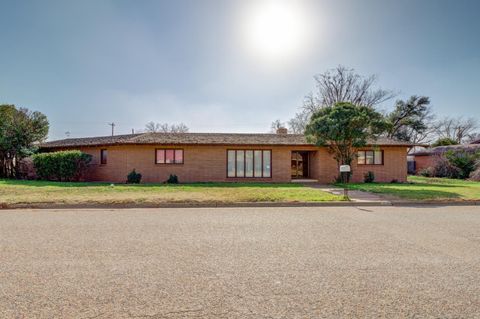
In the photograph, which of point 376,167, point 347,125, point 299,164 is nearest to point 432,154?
point 376,167

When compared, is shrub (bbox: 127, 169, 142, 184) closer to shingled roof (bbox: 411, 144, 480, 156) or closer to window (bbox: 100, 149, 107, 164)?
window (bbox: 100, 149, 107, 164)

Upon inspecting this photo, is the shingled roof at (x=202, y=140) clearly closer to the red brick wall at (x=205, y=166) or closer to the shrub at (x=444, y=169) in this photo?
the red brick wall at (x=205, y=166)

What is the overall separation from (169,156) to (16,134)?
1078 centimetres

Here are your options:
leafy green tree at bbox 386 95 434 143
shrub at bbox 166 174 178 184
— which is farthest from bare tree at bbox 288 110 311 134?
shrub at bbox 166 174 178 184

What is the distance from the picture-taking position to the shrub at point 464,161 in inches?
981

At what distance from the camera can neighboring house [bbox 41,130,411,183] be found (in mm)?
19516

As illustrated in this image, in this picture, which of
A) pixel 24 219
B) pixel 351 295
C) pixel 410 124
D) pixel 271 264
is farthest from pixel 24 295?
pixel 410 124

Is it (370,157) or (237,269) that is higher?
(370,157)

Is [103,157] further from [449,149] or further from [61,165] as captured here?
[449,149]

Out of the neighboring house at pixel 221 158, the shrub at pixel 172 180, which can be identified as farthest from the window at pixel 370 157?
the shrub at pixel 172 180

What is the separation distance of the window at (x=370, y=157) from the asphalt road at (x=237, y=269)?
13.7 meters

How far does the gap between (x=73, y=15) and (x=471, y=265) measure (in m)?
15.6

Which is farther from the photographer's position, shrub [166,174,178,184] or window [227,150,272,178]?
window [227,150,272,178]

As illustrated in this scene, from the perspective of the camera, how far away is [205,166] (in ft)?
65.5
